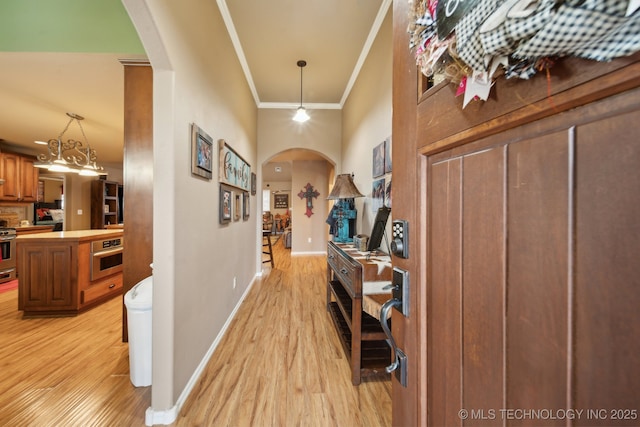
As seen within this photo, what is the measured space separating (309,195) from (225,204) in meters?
4.10

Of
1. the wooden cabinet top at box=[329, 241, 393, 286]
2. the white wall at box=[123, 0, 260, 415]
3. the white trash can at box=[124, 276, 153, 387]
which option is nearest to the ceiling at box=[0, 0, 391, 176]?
the white wall at box=[123, 0, 260, 415]

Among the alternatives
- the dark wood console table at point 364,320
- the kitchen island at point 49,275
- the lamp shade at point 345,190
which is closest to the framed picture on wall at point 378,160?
the lamp shade at point 345,190

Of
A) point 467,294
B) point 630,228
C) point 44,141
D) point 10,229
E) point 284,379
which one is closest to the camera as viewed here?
point 630,228

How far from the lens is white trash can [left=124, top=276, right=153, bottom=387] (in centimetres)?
163

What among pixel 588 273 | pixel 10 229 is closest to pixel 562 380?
pixel 588 273

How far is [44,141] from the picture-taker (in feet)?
15.4

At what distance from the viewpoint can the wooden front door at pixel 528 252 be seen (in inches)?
12.0

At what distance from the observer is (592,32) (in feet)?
0.88

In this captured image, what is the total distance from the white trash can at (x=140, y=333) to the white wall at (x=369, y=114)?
1967mm

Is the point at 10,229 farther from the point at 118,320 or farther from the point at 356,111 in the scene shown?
the point at 356,111

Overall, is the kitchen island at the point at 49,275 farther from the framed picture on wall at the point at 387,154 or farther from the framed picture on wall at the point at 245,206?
the framed picture on wall at the point at 387,154

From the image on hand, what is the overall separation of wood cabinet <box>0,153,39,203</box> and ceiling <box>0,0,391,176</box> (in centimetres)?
87

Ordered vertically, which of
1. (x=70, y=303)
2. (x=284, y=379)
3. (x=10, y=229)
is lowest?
(x=284, y=379)

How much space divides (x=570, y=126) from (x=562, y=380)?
0.37m
